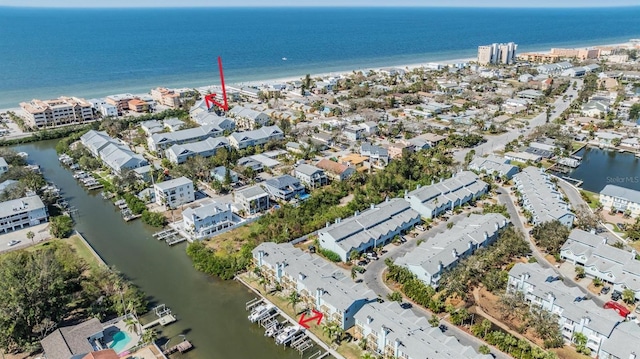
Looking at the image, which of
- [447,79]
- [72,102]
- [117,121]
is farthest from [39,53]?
[447,79]

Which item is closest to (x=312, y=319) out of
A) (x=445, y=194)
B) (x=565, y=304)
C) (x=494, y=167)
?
(x=565, y=304)

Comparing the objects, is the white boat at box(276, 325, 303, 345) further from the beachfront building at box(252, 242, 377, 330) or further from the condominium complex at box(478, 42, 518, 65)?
the condominium complex at box(478, 42, 518, 65)

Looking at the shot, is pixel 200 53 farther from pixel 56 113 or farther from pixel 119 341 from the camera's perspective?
A: pixel 119 341

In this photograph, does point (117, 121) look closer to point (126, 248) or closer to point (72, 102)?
point (72, 102)

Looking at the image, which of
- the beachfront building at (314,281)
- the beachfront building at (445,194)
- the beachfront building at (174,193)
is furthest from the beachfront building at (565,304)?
the beachfront building at (174,193)

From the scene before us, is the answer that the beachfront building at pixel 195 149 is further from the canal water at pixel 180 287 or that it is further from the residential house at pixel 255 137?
the canal water at pixel 180 287

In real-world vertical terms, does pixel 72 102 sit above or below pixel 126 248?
above
